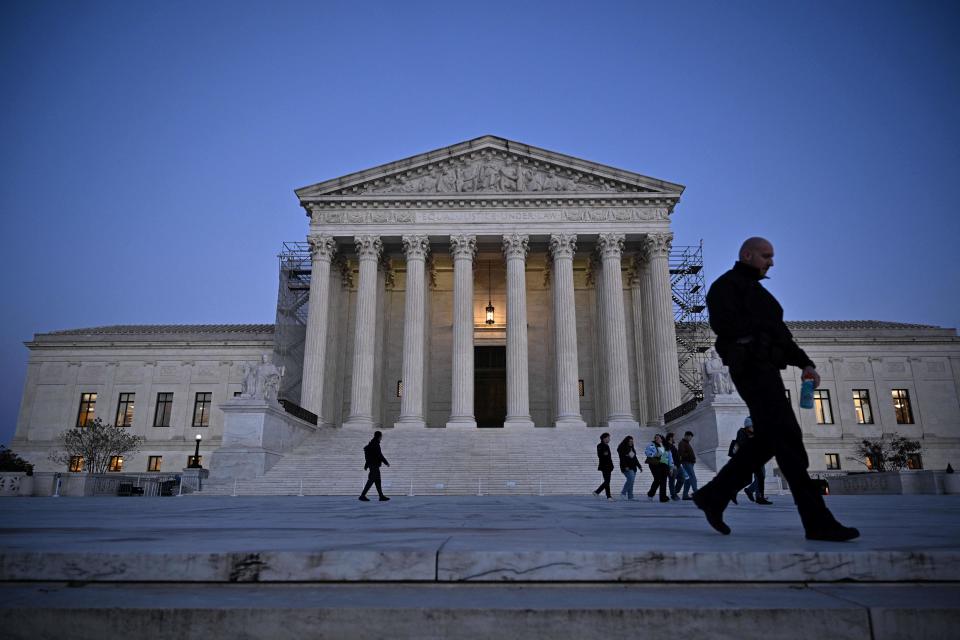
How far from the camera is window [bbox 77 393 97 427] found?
146ft

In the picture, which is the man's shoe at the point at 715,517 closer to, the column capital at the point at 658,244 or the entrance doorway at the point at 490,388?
the column capital at the point at 658,244

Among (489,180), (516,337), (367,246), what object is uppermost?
(489,180)

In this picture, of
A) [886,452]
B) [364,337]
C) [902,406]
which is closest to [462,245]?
[364,337]

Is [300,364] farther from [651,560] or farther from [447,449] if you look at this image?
[651,560]

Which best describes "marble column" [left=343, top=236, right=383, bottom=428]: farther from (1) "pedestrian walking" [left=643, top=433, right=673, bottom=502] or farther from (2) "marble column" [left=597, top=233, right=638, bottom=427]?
(1) "pedestrian walking" [left=643, top=433, right=673, bottom=502]

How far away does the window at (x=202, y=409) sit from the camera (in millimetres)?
43991

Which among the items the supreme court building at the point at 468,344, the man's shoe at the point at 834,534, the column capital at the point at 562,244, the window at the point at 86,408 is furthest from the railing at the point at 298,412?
the man's shoe at the point at 834,534

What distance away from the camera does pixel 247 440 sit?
23.5 m

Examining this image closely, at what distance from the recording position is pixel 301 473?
23.1 m

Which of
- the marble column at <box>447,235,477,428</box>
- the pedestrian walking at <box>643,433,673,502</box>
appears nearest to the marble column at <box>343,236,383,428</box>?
the marble column at <box>447,235,477,428</box>

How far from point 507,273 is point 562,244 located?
3.34 meters

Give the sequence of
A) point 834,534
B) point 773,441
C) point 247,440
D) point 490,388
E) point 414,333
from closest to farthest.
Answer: point 834,534
point 773,441
point 247,440
point 414,333
point 490,388

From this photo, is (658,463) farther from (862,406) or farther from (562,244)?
(862,406)

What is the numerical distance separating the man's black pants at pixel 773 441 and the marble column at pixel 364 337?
90.0 feet
